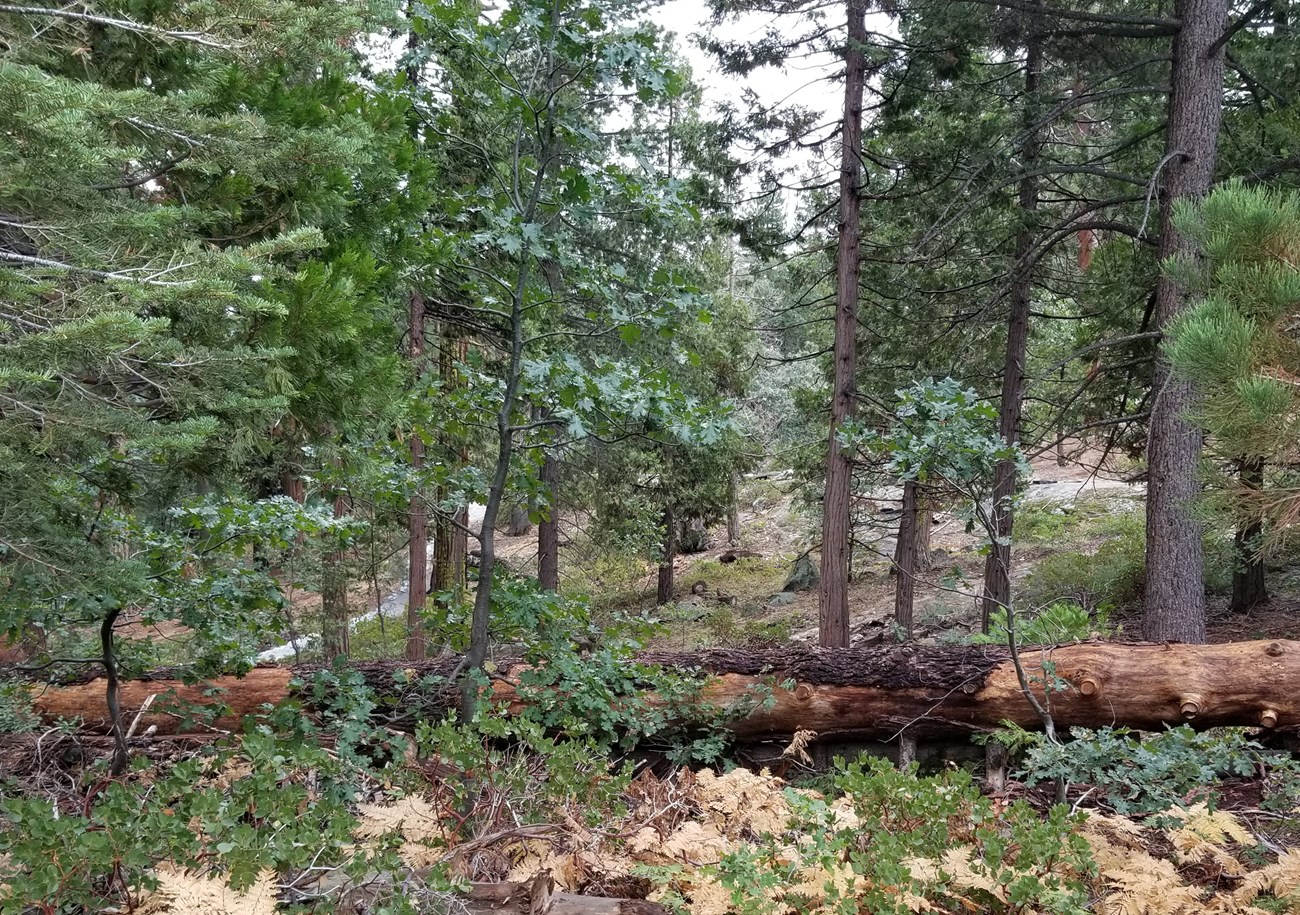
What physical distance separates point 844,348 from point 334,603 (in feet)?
24.4

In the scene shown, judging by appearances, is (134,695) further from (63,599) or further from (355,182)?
(355,182)

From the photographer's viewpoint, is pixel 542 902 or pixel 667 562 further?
pixel 667 562

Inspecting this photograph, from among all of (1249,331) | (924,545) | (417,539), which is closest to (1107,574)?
(924,545)

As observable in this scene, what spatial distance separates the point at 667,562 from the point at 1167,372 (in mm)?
12533

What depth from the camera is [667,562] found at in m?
18.3

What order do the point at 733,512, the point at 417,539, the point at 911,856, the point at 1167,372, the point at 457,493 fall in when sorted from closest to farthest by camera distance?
the point at 911,856, the point at 457,493, the point at 1167,372, the point at 417,539, the point at 733,512

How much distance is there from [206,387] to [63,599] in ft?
6.67

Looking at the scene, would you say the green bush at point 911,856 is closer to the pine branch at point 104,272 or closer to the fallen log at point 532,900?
the fallen log at point 532,900

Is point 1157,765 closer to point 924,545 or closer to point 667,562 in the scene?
point 924,545

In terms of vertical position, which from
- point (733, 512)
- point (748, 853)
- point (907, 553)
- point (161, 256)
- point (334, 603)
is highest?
point (161, 256)

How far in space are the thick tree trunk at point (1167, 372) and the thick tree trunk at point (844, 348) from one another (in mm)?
3251

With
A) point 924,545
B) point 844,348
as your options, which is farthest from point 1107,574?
point 844,348

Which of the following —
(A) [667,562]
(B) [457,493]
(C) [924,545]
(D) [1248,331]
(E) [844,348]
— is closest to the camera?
(D) [1248,331]

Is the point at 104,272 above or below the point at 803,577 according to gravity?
above
